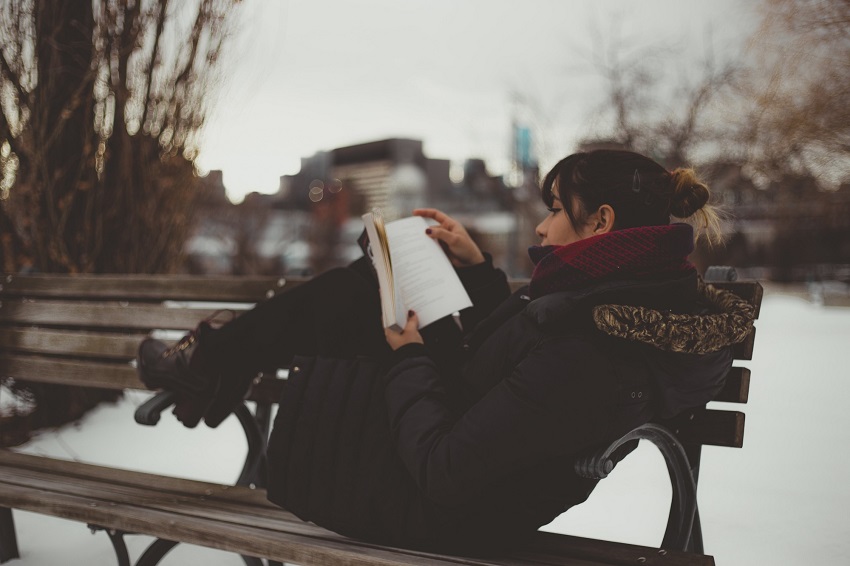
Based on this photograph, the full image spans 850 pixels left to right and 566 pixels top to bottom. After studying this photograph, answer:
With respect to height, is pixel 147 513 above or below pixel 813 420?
above

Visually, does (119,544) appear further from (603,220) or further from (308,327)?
(603,220)

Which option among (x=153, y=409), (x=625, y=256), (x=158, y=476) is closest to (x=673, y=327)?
(x=625, y=256)

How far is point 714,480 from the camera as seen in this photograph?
3643 mm

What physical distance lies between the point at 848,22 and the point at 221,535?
10.6 metres

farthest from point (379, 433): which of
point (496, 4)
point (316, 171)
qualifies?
point (316, 171)

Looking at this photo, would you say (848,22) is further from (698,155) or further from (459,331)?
(459,331)

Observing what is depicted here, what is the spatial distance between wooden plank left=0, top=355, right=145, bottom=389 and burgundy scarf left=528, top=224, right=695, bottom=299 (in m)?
1.97

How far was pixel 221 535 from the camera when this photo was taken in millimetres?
1854

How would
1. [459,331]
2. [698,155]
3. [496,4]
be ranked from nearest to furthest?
[459,331] → [496,4] → [698,155]

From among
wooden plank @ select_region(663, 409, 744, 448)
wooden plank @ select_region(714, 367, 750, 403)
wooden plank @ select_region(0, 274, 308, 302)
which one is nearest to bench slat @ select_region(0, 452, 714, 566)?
wooden plank @ select_region(663, 409, 744, 448)

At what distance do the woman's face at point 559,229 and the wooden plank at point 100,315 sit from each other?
1.42m

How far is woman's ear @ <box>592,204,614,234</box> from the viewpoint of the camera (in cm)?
181

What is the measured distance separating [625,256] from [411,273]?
25.8 inches

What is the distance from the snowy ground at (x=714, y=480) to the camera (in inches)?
112
